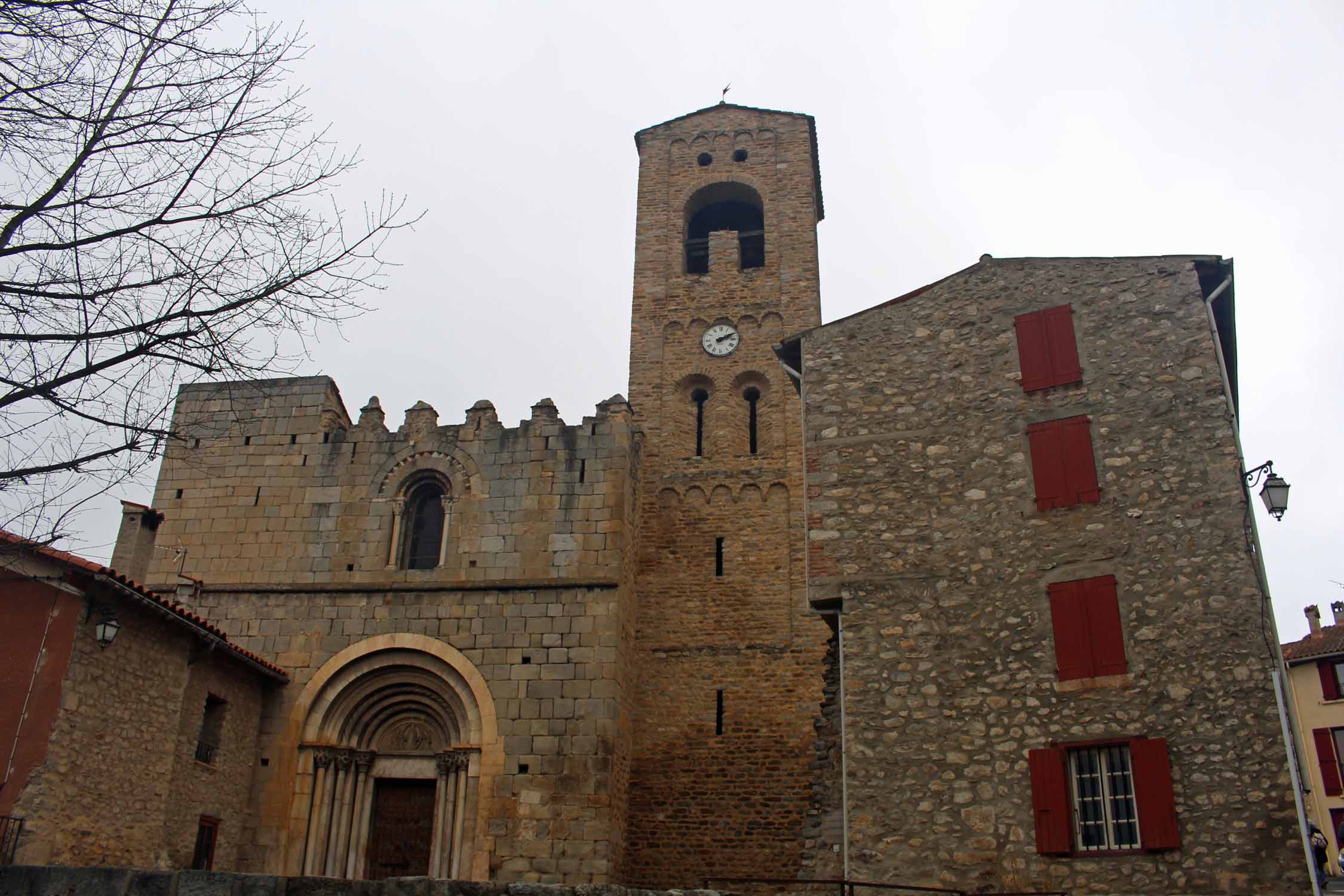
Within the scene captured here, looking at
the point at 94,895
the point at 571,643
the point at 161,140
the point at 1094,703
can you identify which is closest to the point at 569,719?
the point at 571,643

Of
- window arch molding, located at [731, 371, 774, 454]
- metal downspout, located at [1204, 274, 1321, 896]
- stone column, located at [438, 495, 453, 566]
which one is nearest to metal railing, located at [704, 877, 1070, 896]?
metal downspout, located at [1204, 274, 1321, 896]

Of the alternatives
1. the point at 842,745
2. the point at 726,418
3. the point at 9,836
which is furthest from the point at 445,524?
the point at 842,745

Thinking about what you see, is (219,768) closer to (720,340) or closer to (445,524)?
(445,524)

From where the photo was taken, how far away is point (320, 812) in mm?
18141

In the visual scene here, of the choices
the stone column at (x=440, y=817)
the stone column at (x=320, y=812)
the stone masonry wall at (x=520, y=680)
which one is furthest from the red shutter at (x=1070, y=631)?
the stone column at (x=320, y=812)

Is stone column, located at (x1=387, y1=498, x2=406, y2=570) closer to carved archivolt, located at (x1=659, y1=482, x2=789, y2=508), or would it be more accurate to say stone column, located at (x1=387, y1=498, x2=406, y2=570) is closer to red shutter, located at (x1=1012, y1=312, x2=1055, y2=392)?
carved archivolt, located at (x1=659, y1=482, x2=789, y2=508)

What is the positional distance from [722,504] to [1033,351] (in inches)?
363

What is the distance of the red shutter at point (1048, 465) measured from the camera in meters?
13.0

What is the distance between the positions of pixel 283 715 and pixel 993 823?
12.1 m

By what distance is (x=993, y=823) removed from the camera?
463 inches

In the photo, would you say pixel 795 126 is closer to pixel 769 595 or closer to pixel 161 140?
pixel 769 595

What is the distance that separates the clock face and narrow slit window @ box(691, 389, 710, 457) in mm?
920

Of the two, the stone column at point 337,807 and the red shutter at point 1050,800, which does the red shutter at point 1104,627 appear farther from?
the stone column at point 337,807

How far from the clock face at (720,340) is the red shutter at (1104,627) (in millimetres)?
12857
